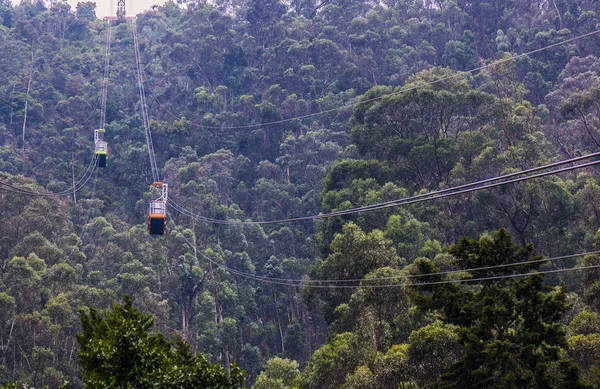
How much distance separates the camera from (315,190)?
142ft

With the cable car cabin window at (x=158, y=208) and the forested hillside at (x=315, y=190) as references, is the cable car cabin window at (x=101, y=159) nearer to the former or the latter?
the forested hillside at (x=315, y=190)

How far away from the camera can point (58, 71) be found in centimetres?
5334

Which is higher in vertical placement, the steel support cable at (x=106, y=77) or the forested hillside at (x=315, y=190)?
the steel support cable at (x=106, y=77)

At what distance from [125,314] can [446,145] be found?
2325 centimetres

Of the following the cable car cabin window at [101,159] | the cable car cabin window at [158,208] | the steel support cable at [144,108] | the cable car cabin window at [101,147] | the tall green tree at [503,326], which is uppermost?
the steel support cable at [144,108]

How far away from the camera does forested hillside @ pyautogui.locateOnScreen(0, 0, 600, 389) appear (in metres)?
18.9

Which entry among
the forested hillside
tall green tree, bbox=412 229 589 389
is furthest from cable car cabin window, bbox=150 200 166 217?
tall green tree, bbox=412 229 589 389

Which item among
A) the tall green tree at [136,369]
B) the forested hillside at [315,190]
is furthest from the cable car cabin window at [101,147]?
the tall green tree at [136,369]

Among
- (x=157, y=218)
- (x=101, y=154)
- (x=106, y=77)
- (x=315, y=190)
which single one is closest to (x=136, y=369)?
(x=157, y=218)

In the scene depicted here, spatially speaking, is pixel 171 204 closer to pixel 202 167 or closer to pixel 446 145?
pixel 202 167

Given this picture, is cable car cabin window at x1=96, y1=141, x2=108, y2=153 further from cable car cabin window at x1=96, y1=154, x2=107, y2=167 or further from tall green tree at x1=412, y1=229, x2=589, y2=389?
tall green tree at x1=412, y1=229, x2=589, y2=389

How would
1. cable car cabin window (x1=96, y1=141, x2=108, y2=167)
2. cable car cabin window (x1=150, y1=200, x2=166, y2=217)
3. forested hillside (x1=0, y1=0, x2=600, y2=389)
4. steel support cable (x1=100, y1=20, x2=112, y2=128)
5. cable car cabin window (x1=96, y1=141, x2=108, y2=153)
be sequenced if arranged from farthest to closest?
steel support cable (x1=100, y1=20, x2=112, y2=128)
cable car cabin window (x1=96, y1=141, x2=108, y2=153)
cable car cabin window (x1=96, y1=141, x2=108, y2=167)
cable car cabin window (x1=150, y1=200, x2=166, y2=217)
forested hillside (x1=0, y1=0, x2=600, y2=389)

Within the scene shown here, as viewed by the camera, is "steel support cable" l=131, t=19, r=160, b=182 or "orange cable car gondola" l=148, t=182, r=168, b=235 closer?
"orange cable car gondola" l=148, t=182, r=168, b=235

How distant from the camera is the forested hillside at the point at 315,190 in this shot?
62.1 ft
